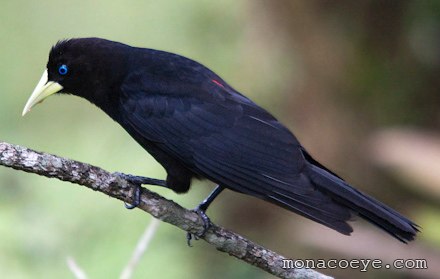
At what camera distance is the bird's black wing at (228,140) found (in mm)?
3531

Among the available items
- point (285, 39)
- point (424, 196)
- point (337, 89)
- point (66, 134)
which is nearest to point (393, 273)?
point (424, 196)

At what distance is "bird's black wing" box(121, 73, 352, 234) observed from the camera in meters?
3.53

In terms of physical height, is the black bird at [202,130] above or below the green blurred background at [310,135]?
below

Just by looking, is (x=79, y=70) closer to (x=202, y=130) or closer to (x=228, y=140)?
(x=202, y=130)

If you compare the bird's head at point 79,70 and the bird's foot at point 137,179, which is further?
the bird's head at point 79,70

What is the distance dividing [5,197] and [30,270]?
0.57m

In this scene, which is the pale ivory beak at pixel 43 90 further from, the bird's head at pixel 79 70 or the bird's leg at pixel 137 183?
the bird's leg at pixel 137 183

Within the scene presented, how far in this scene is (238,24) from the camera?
6328 millimetres

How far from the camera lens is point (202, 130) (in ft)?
12.8

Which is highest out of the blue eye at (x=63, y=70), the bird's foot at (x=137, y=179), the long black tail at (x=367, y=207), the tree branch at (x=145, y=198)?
the blue eye at (x=63, y=70)

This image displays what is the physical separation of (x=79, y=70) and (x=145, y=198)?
1.01m

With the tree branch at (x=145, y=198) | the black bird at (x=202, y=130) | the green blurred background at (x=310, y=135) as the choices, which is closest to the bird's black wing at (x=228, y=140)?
the black bird at (x=202, y=130)

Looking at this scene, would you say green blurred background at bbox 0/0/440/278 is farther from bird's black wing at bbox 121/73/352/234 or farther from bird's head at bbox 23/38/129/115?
bird's black wing at bbox 121/73/352/234

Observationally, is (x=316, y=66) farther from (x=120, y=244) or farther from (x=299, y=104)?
(x=120, y=244)
